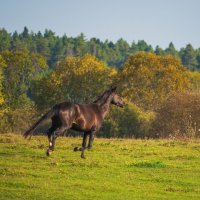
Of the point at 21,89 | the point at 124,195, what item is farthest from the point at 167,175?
the point at 21,89

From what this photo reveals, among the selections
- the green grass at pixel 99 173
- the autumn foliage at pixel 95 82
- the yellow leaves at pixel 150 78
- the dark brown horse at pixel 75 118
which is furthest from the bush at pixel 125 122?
the dark brown horse at pixel 75 118

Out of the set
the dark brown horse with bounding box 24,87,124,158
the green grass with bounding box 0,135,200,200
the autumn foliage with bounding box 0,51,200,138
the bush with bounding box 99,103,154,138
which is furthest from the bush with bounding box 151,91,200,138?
the autumn foliage with bounding box 0,51,200,138

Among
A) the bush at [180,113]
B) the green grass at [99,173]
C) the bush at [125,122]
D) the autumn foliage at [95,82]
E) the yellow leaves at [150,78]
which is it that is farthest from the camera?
the yellow leaves at [150,78]

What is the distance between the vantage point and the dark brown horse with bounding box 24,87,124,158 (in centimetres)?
1939

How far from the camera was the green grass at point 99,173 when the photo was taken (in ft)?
43.7

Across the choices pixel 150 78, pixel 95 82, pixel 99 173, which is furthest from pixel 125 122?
pixel 99 173

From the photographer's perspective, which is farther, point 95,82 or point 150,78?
point 95,82

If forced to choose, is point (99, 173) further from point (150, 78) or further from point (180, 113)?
point (150, 78)

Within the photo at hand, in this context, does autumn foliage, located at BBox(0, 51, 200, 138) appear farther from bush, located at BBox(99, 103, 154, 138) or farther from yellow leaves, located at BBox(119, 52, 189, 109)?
bush, located at BBox(99, 103, 154, 138)

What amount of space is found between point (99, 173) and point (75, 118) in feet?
14.1

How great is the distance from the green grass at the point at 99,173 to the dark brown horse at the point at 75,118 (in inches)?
30.8

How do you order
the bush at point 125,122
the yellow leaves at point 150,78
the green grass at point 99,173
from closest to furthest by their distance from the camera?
the green grass at point 99,173, the bush at point 125,122, the yellow leaves at point 150,78

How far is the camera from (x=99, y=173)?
16.0 meters

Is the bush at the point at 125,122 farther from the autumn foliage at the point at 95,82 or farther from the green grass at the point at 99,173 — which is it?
the green grass at the point at 99,173
